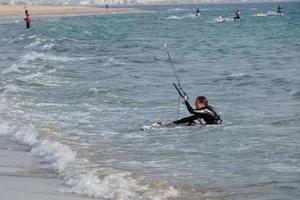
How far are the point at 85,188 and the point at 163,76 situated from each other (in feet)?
50.6

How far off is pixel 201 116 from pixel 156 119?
4.48ft

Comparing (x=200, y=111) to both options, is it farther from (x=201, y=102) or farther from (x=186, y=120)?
(x=186, y=120)

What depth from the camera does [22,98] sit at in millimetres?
Answer: 19906

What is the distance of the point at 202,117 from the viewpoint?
14.8 m

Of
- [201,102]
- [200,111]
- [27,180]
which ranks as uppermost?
[27,180]

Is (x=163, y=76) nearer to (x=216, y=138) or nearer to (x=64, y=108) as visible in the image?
(x=64, y=108)

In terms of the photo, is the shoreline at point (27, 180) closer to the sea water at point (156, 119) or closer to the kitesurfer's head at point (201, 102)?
the sea water at point (156, 119)

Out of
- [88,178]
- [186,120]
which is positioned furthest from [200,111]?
[88,178]

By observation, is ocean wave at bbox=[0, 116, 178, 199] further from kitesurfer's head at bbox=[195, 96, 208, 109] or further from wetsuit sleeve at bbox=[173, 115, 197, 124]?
kitesurfer's head at bbox=[195, 96, 208, 109]

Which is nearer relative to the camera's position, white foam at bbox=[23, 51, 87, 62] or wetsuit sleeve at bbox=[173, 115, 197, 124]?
wetsuit sleeve at bbox=[173, 115, 197, 124]

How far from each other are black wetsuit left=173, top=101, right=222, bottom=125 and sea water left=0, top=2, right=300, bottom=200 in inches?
10.2

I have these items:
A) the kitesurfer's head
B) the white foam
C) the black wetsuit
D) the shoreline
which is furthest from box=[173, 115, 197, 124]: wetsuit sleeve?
the white foam

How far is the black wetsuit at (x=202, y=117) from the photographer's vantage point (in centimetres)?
1465

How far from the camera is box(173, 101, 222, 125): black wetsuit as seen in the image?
14.6 meters
